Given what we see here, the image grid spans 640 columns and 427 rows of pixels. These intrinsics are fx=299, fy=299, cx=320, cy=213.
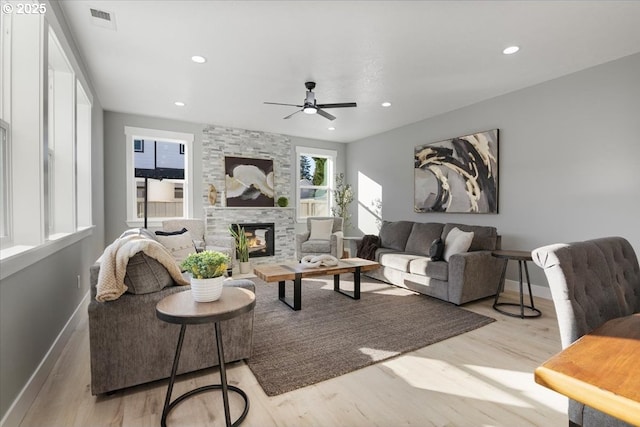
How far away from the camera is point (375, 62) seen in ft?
10.8

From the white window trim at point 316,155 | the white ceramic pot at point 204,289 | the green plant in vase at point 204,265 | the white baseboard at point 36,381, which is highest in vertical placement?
the white window trim at point 316,155

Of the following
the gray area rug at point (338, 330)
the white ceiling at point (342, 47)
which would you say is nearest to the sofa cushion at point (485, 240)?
the gray area rug at point (338, 330)

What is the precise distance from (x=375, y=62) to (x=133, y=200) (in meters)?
4.53

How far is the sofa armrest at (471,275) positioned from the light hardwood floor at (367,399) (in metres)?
1.07

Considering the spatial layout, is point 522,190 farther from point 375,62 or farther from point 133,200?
point 133,200

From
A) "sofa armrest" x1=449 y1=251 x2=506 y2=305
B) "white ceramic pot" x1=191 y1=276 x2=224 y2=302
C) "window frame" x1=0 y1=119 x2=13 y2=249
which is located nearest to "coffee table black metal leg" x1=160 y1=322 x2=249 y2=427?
"white ceramic pot" x1=191 y1=276 x2=224 y2=302

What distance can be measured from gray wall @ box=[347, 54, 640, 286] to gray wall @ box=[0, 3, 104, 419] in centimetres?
499

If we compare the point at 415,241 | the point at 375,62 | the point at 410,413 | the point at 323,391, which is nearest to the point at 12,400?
the point at 323,391

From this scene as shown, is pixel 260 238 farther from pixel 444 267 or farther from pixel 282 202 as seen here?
pixel 444 267

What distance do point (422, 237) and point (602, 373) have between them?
403 cm

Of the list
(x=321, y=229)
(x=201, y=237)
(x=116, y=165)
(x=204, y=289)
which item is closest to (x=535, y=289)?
(x=321, y=229)

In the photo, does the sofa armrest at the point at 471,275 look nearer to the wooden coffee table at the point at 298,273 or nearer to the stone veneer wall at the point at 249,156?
the wooden coffee table at the point at 298,273

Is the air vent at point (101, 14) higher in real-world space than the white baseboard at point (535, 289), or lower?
higher

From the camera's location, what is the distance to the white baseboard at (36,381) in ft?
5.14
